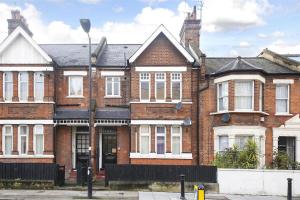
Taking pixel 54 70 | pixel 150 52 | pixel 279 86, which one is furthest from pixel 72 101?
pixel 279 86

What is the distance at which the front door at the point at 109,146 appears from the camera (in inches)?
949

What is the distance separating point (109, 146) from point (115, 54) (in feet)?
19.9

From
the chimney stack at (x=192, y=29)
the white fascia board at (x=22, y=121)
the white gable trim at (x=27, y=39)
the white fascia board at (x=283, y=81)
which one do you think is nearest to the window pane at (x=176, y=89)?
the chimney stack at (x=192, y=29)

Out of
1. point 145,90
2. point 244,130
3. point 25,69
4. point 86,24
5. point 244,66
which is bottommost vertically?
point 244,130

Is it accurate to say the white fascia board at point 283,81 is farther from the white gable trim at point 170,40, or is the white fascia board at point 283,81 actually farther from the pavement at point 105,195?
the pavement at point 105,195

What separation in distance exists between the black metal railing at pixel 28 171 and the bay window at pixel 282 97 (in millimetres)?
13214

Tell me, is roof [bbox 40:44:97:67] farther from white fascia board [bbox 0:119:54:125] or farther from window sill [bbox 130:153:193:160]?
window sill [bbox 130:153:193:160]

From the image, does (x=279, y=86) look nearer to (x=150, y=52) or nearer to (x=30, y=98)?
(x=150, y=52)

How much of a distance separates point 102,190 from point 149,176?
2408mm

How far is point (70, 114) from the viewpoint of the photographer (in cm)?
2269

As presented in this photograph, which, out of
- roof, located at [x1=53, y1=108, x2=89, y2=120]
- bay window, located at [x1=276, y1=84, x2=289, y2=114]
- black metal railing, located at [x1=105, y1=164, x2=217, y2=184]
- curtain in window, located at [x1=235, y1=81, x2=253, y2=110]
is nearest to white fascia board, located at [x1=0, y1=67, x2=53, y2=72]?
roof, located at [x1=53, y1=108, x2=89, y2=120]

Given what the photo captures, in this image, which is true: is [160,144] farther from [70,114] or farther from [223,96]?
[70,114]

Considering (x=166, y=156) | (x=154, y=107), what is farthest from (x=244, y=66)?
(x=166, y=156)

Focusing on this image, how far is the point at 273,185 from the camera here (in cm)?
1850
